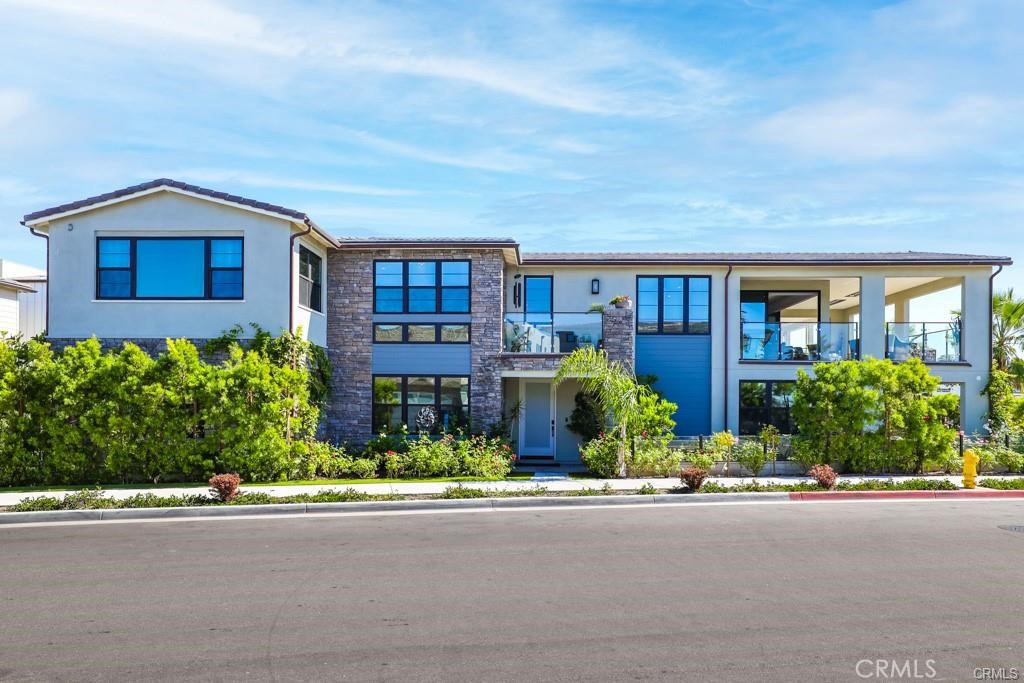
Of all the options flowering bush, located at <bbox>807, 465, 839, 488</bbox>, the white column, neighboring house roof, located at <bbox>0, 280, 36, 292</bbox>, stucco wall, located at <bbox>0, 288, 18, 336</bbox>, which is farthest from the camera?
stucco wall, located at <bbox>0, 288, 18, 336</bbox>

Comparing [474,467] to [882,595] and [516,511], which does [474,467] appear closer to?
[516,511]

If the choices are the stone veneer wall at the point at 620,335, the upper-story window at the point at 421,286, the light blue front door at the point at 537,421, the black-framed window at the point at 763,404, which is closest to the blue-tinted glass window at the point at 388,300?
the upper-story window at the point at 421,286

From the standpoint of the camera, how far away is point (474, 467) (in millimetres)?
18719

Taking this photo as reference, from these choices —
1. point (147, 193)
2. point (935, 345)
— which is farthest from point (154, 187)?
point (935, 345)

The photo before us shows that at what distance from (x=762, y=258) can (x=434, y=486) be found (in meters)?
12.2

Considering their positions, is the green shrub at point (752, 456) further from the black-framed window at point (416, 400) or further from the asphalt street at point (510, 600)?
the black-framed window at point (416, 400)

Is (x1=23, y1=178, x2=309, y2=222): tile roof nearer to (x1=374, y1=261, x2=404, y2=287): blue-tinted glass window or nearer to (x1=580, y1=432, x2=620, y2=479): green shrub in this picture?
(x1=374, y1=261, x2=404, y2=287): blue-tinted glass window

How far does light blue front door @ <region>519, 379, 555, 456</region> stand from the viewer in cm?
2280

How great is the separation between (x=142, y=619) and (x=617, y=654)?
14.4 feet

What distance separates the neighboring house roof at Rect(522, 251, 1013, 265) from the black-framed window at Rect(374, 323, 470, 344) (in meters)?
3.24

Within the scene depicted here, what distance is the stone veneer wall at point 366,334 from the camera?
69.7 ft

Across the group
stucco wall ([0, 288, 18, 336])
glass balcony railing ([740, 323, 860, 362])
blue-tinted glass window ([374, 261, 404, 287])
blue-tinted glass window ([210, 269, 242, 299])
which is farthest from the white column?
stucco wall ([0, 288, 18, 336])

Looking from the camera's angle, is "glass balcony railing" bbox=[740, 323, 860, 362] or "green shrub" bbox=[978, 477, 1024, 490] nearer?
"green shrub" bbox=[978, 477, 1024, 490]

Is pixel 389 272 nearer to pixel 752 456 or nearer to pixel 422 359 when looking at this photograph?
pixel 422 359
